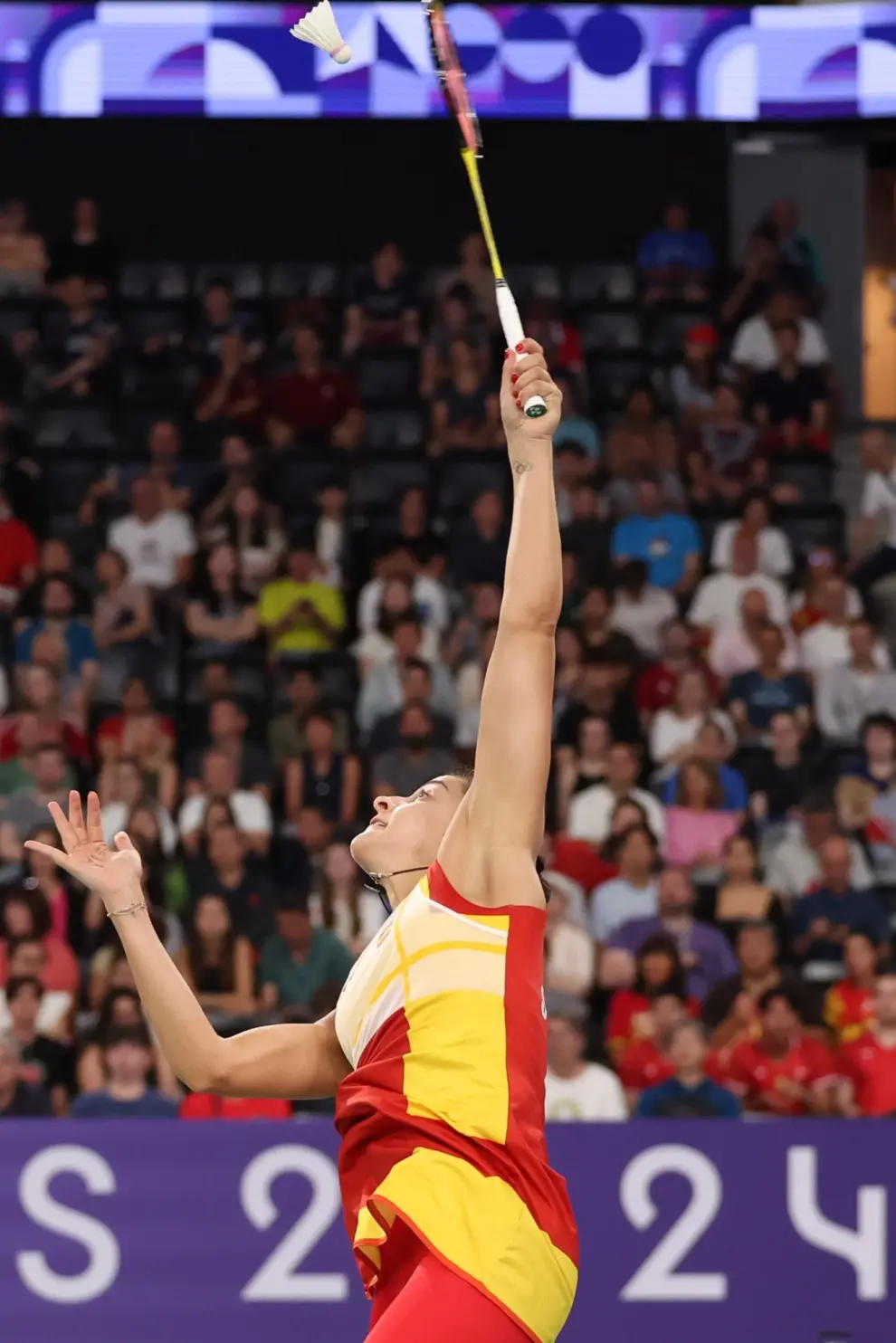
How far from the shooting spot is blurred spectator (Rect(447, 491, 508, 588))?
1246 centimetres

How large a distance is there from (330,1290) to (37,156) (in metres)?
10.4

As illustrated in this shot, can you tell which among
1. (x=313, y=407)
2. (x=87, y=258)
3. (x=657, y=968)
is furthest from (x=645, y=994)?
(x=87, y=258)

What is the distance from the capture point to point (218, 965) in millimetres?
9680

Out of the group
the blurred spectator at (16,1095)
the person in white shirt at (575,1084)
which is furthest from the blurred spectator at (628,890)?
the blurred spectator at (16,1095)

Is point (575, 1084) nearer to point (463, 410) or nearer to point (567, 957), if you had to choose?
point (567, 957)

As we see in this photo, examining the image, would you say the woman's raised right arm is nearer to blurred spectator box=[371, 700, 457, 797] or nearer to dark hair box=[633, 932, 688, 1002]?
dark hair box=[633, 932, 688, 1002]

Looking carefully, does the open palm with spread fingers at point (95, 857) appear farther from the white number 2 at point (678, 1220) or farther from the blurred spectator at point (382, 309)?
the blurred spectator at point (382, 309)

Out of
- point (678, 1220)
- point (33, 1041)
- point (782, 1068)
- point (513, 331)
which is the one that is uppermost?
point (513, 331)

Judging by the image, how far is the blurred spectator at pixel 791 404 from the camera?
1381 cm

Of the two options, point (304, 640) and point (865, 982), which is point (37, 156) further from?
point (865, 982)

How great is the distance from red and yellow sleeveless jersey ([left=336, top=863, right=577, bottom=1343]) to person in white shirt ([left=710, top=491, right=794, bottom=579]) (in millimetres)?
8678

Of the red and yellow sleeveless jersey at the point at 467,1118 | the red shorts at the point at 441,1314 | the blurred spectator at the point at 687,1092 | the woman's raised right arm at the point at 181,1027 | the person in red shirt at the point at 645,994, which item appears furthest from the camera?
the person in red shirt at the point at 645,994

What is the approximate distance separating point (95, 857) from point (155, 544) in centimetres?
833

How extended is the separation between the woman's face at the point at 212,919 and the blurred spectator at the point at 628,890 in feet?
5.34
